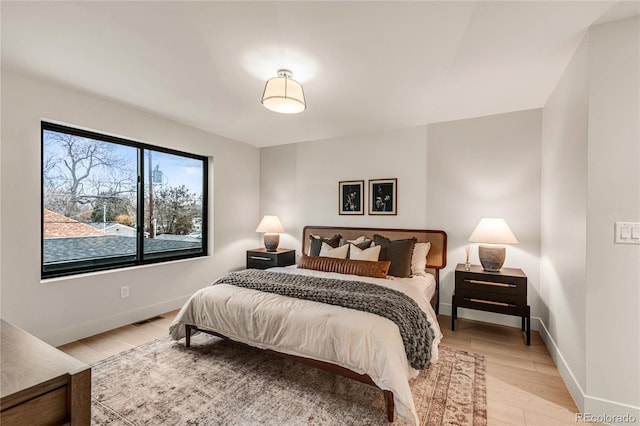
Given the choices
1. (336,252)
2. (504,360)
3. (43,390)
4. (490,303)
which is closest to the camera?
(43,390)

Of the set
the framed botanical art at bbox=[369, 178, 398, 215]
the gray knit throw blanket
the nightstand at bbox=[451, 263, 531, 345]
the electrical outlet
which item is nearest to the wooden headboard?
the framed botanical art at bbox=[369, 178, 398, 215]

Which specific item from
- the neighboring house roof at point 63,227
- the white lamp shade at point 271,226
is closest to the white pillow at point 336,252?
the white lamp shade at point 271,226

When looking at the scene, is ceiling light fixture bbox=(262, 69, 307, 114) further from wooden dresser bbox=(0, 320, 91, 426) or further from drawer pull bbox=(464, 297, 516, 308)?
drawer pull bbox=(464, 297, 516, 308)

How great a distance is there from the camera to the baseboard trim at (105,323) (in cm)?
275

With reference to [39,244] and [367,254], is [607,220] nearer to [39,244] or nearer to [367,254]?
[367,254]

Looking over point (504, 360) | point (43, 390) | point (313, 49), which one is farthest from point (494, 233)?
point (43, 390)

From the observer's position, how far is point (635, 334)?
1745 millimetres

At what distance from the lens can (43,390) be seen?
69 cm

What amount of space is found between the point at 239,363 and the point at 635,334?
106 inches

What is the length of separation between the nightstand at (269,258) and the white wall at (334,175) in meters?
0.24

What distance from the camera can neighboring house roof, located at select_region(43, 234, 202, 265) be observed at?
2.84 m

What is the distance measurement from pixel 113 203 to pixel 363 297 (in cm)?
291

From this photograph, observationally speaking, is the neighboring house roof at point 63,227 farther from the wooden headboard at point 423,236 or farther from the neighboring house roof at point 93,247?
the wooden headboard at point 423,236

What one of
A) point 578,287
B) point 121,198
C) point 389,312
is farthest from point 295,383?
point 121,198
